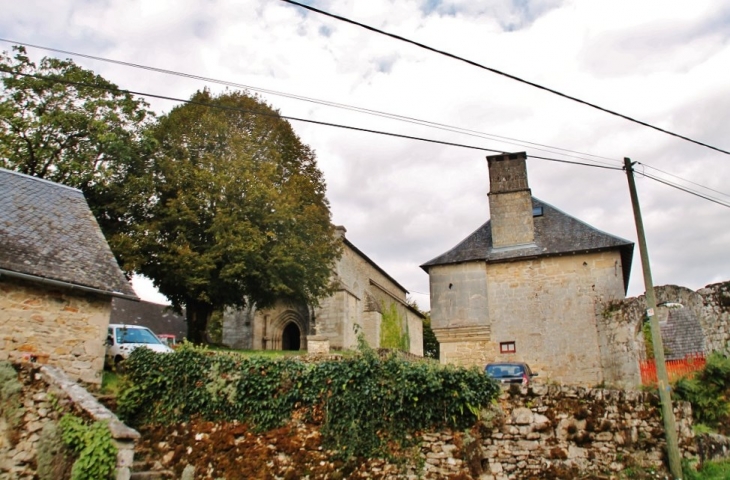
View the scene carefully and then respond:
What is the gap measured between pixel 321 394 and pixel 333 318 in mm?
15476

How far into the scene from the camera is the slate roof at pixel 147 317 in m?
33.6

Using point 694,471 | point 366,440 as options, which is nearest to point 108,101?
point 366,440

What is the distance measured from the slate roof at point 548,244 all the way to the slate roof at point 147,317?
20513mm

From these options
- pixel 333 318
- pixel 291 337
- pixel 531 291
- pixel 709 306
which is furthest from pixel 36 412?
pixel 291 337

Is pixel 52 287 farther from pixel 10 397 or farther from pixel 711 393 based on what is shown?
pixel 711 393

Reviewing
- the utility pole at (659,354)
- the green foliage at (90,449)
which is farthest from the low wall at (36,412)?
the utility pole at (659,354)

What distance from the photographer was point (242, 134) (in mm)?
21906

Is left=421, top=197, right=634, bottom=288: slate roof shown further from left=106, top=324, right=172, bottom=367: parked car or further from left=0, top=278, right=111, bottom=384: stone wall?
left=0, top=278, right=111, bottom=384: stone wall

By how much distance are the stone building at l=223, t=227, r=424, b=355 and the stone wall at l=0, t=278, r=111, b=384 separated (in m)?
11.1

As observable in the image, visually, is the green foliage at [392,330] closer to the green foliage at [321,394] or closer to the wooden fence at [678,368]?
the wooden fence at [678,368]

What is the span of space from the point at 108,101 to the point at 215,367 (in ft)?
44.4

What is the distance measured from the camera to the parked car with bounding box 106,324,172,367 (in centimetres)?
1313

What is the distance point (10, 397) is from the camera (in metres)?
9.12

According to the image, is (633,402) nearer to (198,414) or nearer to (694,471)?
(694,471)
